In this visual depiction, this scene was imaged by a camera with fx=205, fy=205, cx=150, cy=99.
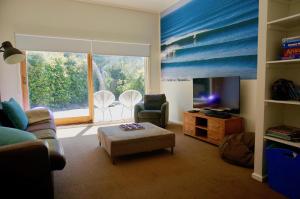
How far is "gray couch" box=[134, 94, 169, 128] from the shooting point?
14.9ft

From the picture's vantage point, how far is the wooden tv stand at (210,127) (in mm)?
3320

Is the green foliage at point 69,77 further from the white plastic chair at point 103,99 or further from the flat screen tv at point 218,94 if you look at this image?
the flat screen tv at point 218,94

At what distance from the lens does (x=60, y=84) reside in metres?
4.99

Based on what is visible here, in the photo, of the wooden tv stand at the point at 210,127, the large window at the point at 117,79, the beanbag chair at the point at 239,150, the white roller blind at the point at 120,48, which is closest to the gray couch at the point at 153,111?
the wooden tv stand at the point at 210,127

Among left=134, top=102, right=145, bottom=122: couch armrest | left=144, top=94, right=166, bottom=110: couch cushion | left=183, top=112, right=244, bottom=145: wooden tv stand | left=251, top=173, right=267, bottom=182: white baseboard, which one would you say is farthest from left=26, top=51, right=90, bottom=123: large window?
left=251, top=173, right=267, bottom=182: white baseboard

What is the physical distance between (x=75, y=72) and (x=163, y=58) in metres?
2.40

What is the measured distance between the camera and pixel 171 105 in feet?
18.3

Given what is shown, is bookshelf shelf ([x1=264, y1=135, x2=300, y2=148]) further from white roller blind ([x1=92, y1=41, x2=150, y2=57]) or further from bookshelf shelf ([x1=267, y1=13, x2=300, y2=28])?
white roller blind ([x1=92, y1=41, x2=150, y2=57])

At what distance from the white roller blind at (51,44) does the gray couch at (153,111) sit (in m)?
1.95

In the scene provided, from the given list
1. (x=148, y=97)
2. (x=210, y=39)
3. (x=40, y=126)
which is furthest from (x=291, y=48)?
(x=148, y=97)

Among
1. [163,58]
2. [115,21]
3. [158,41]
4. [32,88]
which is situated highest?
[115,21]

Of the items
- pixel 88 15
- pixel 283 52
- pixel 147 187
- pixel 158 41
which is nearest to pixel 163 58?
pixel 158 41

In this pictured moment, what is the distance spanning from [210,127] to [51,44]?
12.9ft

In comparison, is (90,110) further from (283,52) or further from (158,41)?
(283,52)
